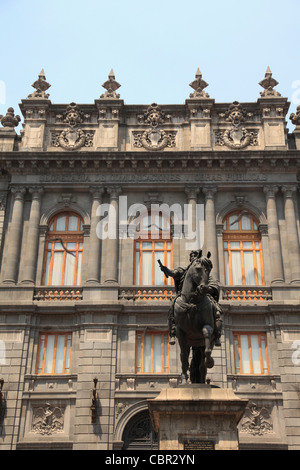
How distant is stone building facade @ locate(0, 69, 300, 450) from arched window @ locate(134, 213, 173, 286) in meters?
0.06

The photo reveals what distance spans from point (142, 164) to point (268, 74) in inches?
369

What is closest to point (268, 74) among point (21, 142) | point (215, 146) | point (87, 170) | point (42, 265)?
point (215, 146)

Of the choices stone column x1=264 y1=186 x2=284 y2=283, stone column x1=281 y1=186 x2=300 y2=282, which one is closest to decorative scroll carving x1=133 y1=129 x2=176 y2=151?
stone column x1=264 y1=186 x2=284 y2=283

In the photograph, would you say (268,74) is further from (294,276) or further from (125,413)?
(125,413)

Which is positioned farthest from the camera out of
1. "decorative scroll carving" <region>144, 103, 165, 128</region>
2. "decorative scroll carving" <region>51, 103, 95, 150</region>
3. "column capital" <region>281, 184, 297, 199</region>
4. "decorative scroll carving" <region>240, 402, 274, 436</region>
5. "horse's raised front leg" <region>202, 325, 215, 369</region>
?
"decorative scroll carving" <region>144, 103, 165, 128</region>

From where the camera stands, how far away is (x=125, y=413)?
24.6 metres

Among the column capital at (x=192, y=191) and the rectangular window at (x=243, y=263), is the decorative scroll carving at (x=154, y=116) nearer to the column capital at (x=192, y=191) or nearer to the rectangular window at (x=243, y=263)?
the column capital at (x=192, y=191)

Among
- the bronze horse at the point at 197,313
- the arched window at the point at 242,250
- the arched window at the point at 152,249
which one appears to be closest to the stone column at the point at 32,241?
the arched window at the point at 152,249

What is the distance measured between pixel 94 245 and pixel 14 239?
4.14 m

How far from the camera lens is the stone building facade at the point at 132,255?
2488cm

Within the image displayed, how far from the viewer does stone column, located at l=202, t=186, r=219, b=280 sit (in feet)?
90.7

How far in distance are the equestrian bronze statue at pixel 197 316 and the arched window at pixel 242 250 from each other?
13.8 m

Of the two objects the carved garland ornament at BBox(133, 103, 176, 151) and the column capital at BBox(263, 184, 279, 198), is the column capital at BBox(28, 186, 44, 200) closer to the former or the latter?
the carved garland ornament at BBox(133, 103, 176, 151)

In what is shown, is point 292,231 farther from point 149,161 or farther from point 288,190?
point 149,161
